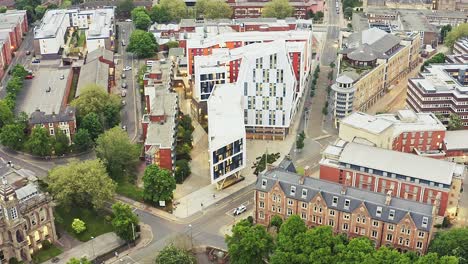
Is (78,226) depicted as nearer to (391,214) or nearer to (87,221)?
(87,221)

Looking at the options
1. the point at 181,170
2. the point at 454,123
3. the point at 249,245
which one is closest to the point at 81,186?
the point at 181,170

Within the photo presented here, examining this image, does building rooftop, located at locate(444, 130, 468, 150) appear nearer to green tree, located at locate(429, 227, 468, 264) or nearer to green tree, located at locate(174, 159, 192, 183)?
green tree, located at locate(429, 227, 468, 264)

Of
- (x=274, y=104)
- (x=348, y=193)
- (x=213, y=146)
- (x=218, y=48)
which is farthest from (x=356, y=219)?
(x=218, y=48)

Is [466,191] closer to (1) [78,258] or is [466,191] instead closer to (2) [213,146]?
(2) [213,146]

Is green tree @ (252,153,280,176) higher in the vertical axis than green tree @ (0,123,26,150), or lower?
lower

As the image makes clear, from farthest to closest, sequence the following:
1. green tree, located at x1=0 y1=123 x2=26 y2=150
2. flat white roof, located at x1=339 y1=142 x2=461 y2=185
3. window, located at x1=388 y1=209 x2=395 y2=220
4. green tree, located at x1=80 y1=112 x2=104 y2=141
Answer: green tree, located at x1=80 y1=112 x2=104 y2=141 → green tree, located at x1=0 y1=123 x2=26 y2=150 → flat white roof, located at x1=339 y1=142 x2=461 y2=185 → window, located at x1=388 y1=209 x2=395 y2=220

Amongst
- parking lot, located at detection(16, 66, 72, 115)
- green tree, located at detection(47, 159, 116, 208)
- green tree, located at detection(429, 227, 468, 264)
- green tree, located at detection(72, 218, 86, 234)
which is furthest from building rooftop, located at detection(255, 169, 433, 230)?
parking lot, located at detection(16, 66, 72, 115)
